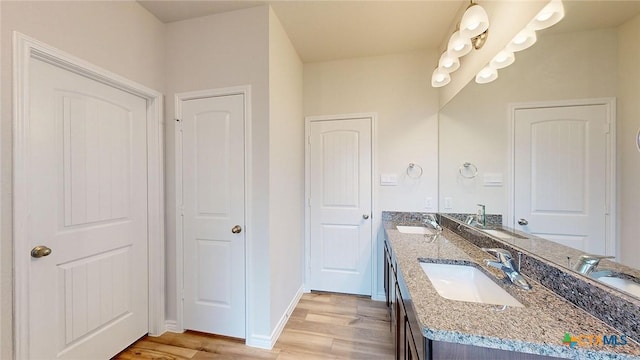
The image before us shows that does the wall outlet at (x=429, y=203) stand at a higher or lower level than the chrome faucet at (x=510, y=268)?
higher

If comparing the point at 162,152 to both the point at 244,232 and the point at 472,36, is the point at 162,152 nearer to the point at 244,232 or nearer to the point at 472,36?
the point at 244,232

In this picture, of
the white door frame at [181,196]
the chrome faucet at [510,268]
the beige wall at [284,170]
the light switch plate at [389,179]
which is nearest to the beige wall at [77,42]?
the white door frame at [181,196]

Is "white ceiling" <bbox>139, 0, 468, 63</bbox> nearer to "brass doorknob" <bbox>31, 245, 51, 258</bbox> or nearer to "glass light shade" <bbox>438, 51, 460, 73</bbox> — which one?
→ "glass light shade" <bbox>438, 51, 460, 73</bbox>

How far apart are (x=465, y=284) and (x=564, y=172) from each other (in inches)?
27.0

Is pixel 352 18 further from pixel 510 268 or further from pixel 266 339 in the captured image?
pixel 266 339

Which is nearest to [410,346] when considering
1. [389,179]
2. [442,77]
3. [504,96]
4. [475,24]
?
[504,96]

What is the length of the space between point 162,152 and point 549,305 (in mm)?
2589

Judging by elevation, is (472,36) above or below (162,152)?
above

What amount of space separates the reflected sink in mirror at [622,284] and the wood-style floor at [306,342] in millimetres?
1446

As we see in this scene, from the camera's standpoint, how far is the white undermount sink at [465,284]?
40.6 inches

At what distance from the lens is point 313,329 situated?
2.02m

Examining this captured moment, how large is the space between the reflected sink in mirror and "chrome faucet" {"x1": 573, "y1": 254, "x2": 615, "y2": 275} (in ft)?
0.12

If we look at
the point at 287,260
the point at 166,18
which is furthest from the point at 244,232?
the point at 166,18

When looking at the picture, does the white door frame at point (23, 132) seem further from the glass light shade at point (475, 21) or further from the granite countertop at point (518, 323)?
the glass light shade at point (475, 21)
